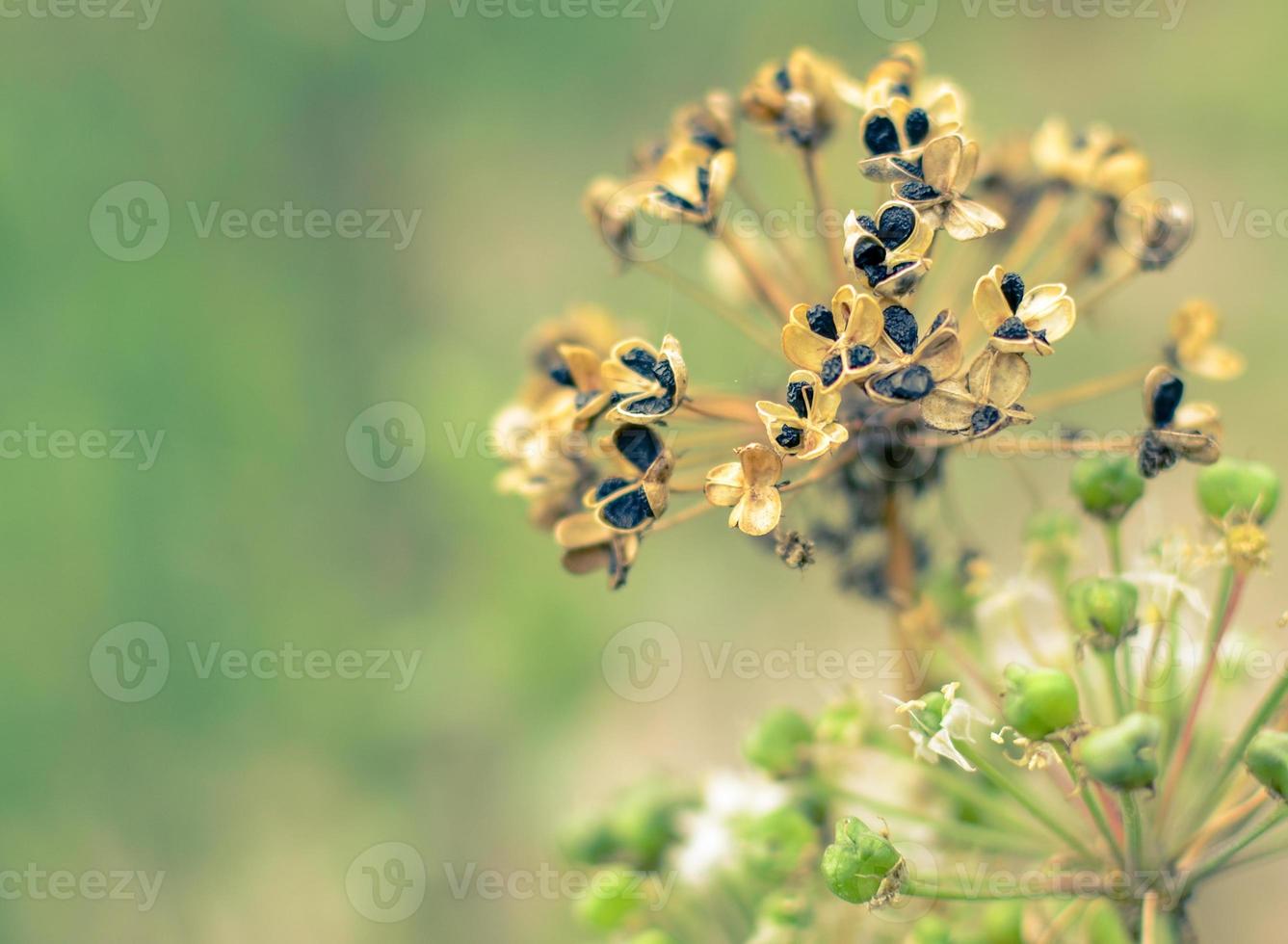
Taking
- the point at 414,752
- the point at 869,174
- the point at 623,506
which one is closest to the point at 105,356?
the point at 414,752

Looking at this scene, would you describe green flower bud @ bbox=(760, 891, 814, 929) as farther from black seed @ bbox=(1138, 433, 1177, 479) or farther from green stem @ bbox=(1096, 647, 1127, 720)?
black seed @ bbox=(1138, 433, 1177, 479)

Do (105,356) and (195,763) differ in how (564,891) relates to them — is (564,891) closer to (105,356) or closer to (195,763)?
(195,763)

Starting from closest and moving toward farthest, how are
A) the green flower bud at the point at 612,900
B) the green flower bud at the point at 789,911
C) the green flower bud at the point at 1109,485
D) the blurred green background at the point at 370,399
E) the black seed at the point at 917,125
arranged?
the black seed at the point at 917,125 < the green flower bud at the point at 1109,485 < the green flower bud at the point at 789,911 < the green flower bud at the point at 612,900 < the blurred green background at the point at 370,399

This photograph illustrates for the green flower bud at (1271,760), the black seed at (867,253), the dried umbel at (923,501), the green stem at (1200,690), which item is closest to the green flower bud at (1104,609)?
the dried umbel at (923,501)

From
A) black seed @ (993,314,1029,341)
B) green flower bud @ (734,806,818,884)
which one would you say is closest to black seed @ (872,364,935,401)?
black seed @ (993,314,1029,341)

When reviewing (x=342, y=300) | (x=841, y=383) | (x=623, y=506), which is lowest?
(x=623, y=506)

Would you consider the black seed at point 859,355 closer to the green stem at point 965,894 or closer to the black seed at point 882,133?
the black seed at point 882,133
